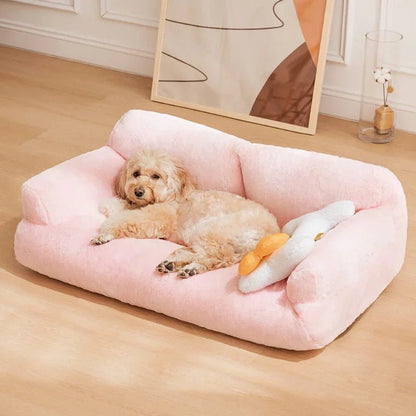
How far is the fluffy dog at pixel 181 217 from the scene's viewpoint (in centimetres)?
269

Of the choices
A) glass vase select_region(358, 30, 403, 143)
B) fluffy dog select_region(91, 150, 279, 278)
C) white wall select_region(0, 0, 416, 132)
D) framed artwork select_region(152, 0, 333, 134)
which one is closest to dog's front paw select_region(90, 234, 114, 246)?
fluffy dog select_region(91, 150, 279, 278)

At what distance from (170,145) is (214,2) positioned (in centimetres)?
124

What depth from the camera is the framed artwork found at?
3.91 metres

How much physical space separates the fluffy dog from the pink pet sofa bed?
54mm

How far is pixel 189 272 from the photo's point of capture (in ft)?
8.59

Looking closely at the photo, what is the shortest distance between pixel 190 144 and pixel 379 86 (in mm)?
1208

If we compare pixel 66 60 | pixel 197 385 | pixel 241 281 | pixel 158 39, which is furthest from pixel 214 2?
pixel 197 385

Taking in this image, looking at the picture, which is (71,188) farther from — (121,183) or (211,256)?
(211,256)

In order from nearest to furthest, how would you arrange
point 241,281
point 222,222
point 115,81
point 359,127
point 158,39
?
1. point 241,281
2. point 222,222
3. point 359,127
4. point 158,39
5. point 115,81

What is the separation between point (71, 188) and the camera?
2.96 meters

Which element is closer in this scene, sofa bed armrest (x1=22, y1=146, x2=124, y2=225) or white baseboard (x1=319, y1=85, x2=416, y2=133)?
sofa bed armrest (x1=22, y1=146, x2=124, y2=225)

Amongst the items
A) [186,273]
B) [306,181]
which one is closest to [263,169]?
[306,181]

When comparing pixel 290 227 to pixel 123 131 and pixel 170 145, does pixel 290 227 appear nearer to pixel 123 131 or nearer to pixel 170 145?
pixel 170 145

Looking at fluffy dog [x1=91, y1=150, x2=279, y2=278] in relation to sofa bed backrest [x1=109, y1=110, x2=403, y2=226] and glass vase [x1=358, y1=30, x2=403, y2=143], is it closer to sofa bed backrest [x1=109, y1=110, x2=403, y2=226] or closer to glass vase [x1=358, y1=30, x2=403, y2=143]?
sofa bed backrest [x1=109, y1=110, x2=403, y2=226]
